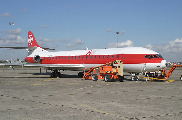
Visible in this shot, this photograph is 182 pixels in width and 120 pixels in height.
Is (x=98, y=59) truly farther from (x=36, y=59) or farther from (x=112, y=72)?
(x=36, y=59)

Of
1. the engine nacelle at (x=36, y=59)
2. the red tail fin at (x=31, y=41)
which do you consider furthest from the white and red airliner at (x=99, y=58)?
the red tail fin at (x=31, y=41)

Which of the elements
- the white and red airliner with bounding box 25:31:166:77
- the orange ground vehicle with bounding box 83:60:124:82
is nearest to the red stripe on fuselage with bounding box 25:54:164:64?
the white and red airliner with bounding box 25:31:166:77

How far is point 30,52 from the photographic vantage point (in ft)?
125

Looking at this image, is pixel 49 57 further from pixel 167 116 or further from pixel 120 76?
pixel 167 116

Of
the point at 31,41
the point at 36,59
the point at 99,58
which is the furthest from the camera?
the point at 31,41

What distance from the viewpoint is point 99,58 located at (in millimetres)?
27172

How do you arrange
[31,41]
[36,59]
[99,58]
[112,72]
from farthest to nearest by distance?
[31,41] < [36,59] < [99,58] < [112,72]

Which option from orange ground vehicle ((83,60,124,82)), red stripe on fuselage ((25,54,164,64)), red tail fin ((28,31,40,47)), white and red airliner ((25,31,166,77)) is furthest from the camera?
red tail fin ((28,31,40,47))

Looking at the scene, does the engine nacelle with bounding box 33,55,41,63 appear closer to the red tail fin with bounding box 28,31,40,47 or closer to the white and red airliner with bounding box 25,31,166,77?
the white and red airliner with bounding box 25,31,166,77

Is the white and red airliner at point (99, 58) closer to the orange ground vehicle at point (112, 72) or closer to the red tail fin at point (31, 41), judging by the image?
the red tail fin at point (31, 41)

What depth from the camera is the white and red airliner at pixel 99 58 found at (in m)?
23.3

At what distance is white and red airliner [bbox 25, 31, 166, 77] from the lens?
23.3m

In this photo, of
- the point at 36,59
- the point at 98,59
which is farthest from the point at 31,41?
the point at 98,59

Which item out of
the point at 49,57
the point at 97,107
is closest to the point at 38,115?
the point at 97,107
